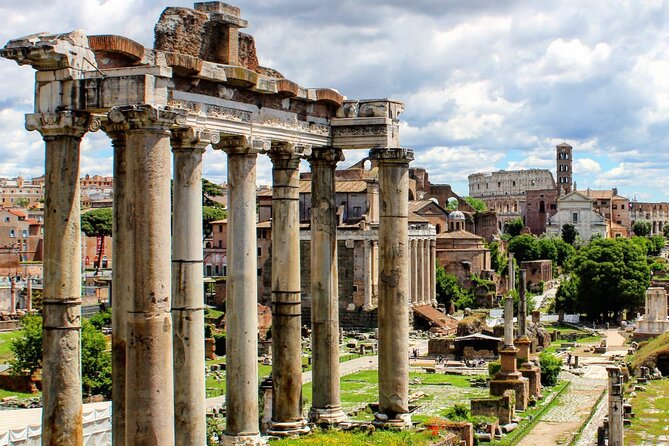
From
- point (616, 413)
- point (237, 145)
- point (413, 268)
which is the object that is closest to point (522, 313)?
point (616, 413)

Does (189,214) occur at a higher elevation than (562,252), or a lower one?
lower

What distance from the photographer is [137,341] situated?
12.0 metres

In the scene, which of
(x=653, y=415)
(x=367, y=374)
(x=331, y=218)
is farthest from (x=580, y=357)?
(x=331, y=218)

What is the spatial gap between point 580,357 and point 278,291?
44.1 metres

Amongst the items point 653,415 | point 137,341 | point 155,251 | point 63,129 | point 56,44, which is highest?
point 56,44

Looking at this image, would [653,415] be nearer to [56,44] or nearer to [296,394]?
[296,394]

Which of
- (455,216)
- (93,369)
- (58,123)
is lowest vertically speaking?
(93,369)

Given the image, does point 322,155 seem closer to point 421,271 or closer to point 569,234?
point 421,271

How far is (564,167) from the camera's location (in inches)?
6973

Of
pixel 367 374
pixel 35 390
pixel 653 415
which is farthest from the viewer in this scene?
pixel 367 374

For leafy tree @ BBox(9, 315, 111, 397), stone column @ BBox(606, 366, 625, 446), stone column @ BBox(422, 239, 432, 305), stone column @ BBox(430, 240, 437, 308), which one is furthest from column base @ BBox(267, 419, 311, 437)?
stone column @ BBox(430, 240, 437, 308)

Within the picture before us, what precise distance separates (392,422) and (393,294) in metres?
2.10

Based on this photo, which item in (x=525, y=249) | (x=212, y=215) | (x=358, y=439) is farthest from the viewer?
(x=525, y=249)

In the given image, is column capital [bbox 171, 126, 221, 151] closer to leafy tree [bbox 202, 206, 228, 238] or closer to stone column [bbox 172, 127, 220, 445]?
stone column [bbox 172, 127, 220, 445]
